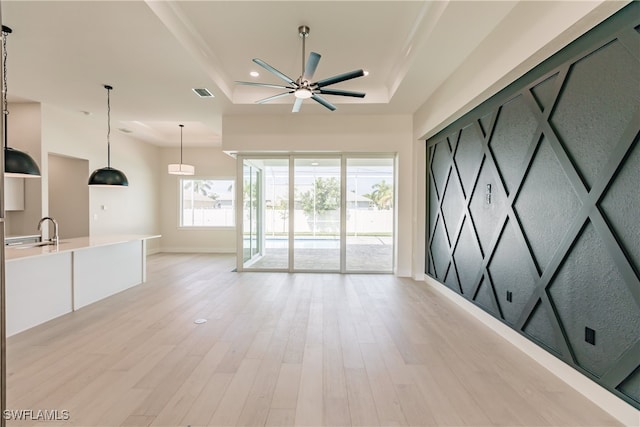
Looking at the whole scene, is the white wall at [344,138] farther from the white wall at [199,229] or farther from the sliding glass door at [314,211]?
the white wall at [199,229]

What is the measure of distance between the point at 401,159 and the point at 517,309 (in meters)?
3.45

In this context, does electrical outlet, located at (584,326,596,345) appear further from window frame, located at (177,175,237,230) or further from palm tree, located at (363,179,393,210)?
window frame, located at (177,175,237,230)

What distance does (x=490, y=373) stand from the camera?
2.36 meters

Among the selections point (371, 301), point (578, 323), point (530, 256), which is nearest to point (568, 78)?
point (530, 256)

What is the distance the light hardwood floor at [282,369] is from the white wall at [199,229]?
443cm

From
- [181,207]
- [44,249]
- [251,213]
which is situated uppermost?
[181,207]

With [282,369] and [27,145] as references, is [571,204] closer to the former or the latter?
[282,369]

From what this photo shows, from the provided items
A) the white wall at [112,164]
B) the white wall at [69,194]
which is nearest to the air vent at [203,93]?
the white wall at [112,164]

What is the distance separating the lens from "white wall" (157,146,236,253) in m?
8.47

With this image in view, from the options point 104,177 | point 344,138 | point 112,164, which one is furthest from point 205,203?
point 344,138

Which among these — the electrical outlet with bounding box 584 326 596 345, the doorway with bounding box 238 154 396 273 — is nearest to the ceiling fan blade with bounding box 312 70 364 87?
the doorway with bounding box 238 154 396 273

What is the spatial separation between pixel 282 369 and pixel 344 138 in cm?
A: 434

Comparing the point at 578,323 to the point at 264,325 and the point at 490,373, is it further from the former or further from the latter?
the point at 264,325

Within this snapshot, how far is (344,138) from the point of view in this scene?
561cm
